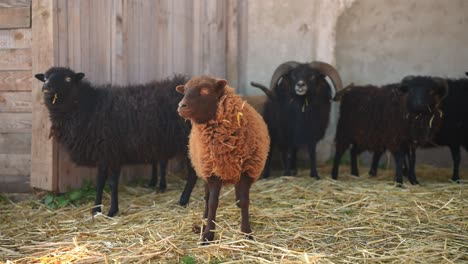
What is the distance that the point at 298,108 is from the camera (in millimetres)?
7969

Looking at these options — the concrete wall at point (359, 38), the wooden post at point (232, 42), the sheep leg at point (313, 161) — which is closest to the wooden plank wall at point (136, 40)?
the wooden post at point (232, 42)

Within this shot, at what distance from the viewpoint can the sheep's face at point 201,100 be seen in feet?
12.9

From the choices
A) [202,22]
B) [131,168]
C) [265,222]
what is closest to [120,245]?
[265,222]

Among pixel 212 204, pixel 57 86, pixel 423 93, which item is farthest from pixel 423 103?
pixel 57 86

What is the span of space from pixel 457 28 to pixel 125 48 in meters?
6.61

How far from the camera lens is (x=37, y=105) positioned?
6.06 m

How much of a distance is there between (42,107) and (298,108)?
13.2 feet

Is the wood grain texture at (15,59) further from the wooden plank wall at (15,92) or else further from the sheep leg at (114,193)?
the sheep leg at (114,193)

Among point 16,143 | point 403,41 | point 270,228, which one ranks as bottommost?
point 270,228

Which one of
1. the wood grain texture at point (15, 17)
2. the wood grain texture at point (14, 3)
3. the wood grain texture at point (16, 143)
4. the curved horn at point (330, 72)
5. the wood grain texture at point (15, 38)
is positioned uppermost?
the wood grain texture at point (14, 3)

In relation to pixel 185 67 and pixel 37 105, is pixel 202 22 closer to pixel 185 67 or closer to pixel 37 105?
pixel 185 67

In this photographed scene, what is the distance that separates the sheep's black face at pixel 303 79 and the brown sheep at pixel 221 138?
355cm

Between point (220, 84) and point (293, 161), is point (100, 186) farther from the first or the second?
point (293, 161)

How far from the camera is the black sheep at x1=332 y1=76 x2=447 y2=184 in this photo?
695 centimetres
